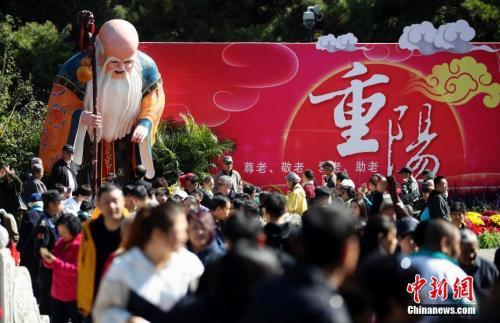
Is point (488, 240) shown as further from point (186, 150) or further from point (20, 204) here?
point (20, 204)

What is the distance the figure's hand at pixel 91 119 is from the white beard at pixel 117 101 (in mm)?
280

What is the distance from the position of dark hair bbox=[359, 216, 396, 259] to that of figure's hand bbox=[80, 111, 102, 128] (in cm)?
1020

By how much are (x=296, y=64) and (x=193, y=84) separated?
1.90 m

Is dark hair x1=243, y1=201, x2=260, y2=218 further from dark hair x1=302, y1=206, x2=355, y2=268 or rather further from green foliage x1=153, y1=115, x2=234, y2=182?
green foliage x1=153, y1=115, x2=234, y2=182

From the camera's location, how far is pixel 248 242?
4.74 metres

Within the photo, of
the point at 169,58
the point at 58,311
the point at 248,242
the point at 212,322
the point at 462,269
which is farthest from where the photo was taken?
the point at 169,58

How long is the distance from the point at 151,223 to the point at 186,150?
12.9 meters

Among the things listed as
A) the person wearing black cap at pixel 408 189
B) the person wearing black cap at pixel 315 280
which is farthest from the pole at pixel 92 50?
the person wearing black cap at pixel 315 280

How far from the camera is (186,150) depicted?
59.9 ft

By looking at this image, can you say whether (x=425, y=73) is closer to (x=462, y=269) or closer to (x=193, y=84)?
(x=193, y=84)

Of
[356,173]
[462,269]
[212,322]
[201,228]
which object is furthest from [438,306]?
[356,173]

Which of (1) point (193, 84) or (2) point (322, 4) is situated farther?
(2) point (322, 4)

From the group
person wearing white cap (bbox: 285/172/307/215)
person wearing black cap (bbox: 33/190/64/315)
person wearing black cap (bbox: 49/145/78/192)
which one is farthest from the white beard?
Answer: person wearing black cap (bbox: 33/190/64/315)

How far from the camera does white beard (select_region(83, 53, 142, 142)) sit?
640 inches
